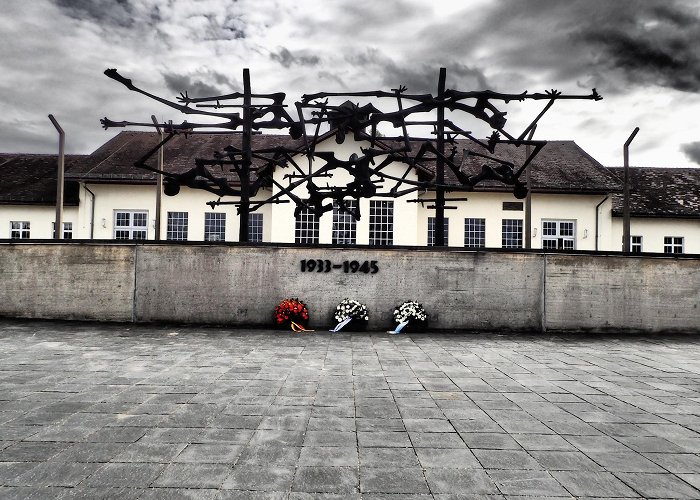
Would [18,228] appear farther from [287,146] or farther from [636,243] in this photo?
[636,243]

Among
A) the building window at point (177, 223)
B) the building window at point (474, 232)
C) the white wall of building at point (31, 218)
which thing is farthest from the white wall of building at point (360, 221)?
the white wall of building at point (31, 218)

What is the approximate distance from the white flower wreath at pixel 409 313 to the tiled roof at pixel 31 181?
73.2ft

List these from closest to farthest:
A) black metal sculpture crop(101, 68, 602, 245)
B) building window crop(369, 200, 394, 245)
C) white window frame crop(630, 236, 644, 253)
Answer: black metal sculpture crop(101, 68, 602, 245) → building window crop(369, 200, 394, 245) → white window frame crop(630, 236, 644, 253)

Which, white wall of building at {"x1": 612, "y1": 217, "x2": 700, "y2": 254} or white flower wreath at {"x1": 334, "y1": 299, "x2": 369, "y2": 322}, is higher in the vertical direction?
white wall of building at {"x1": 612, "y1": 217, "x2": 700, "y2": 254}

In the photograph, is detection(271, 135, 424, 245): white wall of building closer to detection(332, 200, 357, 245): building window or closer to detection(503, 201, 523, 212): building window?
detection(332, 200, 357, 245): building window

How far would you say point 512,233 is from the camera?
2578 centimetres

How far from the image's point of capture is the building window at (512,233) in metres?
25.8

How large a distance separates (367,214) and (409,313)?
12.6 m

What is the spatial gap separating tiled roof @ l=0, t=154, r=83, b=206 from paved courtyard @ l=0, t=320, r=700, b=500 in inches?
839

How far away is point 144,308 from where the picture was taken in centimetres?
1267

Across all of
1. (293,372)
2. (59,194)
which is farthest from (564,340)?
(59,194)

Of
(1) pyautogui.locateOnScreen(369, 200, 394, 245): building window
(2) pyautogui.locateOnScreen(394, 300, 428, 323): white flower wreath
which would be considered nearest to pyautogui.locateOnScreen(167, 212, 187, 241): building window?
(1) pyautogui.locateOnScreen(369, 200, 394, 245): building window

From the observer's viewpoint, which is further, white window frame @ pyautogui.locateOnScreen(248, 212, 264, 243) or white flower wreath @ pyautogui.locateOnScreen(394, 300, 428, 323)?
white window frame @ pyautogui.locateOnScreen(248, 212, 264, 243)

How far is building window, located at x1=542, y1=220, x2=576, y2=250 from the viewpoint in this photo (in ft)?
84.6
